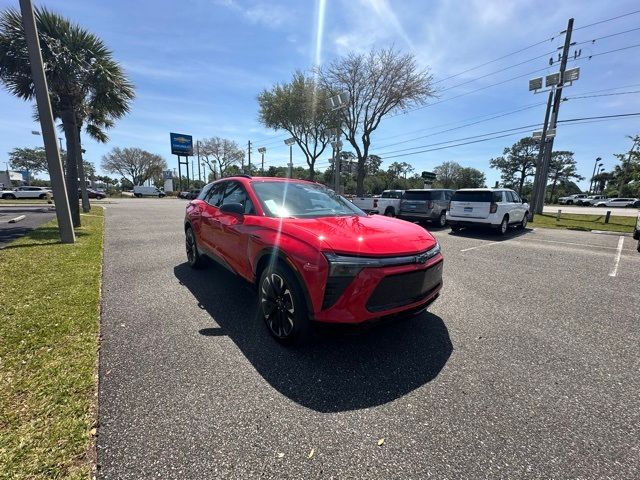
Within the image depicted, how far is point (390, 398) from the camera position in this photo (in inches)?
91.6

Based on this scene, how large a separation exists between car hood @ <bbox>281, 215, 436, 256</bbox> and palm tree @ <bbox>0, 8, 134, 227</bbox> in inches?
419

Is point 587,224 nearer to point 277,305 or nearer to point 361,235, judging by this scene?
point 361,235

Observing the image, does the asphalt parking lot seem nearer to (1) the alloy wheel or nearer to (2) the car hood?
(1) the alloy wheel

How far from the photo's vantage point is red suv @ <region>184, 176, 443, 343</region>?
250 cm

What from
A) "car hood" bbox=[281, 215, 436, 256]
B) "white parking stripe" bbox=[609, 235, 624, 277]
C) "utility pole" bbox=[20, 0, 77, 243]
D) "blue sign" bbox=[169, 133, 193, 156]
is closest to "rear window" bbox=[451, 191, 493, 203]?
"white parking stripe" bbox=[609, 235, 624, 277]

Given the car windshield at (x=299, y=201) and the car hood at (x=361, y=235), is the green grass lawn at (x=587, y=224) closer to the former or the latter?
the car windshield at (x=299, y=201)

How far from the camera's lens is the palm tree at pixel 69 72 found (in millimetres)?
8969

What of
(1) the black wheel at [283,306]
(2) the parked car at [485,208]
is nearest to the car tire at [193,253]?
(1) the black wheel at [283,306]

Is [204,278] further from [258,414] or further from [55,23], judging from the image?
[55,23]

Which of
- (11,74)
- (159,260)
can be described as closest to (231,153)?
(11,74)

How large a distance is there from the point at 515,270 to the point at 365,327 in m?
5.10

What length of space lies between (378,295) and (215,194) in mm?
3668

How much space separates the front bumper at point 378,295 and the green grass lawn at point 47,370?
175 cm

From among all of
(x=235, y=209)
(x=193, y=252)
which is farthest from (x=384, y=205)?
(x=235, y=209)
